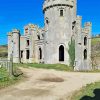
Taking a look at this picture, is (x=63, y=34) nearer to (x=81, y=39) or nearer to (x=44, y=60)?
(x=81, y=39)

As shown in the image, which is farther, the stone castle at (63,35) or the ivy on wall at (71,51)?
the stone castle at (63,35)

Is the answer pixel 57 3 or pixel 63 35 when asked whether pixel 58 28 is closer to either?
pixel 63 35

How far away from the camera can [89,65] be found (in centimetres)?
3772

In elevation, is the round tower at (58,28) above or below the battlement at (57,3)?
below

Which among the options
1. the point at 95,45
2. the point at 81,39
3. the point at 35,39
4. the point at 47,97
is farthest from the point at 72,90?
the point at 95,45

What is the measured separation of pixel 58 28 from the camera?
35.4m

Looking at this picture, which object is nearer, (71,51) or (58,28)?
(71,51)

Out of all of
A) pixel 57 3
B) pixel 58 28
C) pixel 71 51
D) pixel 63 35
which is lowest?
pixel 71 51

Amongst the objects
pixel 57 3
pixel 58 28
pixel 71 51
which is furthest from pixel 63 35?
pixel 57 3

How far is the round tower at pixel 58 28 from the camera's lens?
116 ft

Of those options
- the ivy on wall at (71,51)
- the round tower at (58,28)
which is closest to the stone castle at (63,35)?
the round tower at (58,28)

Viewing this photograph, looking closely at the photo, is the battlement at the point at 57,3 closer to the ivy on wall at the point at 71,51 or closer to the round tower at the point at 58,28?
the round tower at the point at 58,28

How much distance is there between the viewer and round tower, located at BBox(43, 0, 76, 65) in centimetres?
3538

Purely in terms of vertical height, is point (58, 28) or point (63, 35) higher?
point (58, 28)
